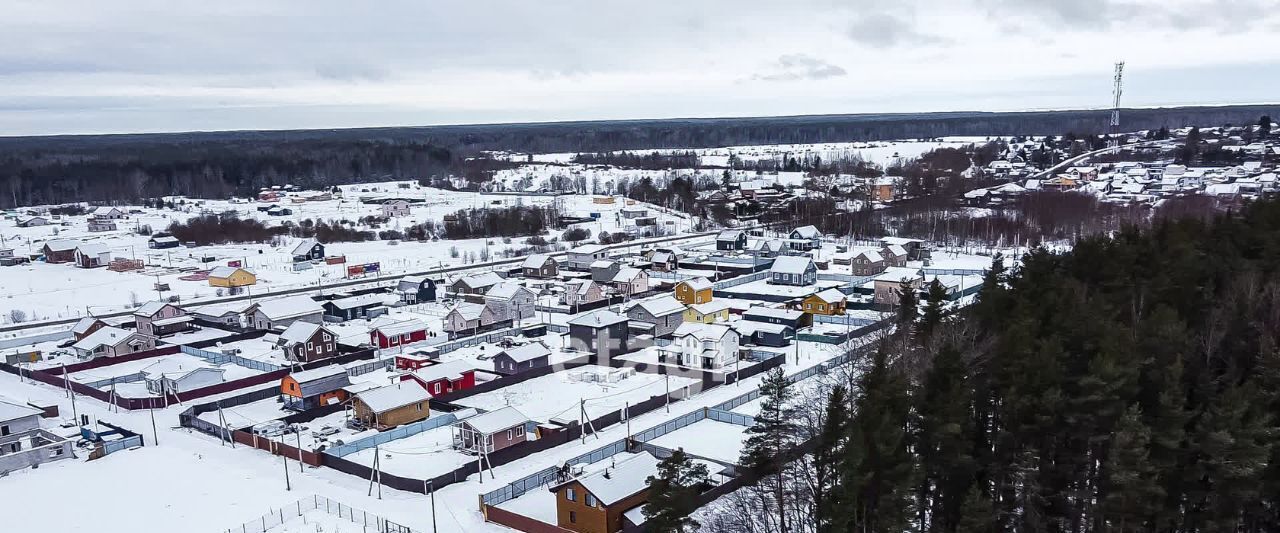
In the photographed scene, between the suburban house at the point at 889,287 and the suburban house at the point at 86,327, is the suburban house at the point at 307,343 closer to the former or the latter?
the suburban house at the point at 86,327

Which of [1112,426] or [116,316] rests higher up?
[1112,426]

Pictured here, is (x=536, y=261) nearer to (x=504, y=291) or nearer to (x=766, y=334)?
(x=504, y=291)

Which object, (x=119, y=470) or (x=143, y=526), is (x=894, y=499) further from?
(x=119, y=470)

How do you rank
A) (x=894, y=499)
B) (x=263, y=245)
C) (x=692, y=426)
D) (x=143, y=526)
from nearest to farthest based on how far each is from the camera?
(x=894, y=499), (x=143, y=526), (x=692, y=426), (x=263, y=245)

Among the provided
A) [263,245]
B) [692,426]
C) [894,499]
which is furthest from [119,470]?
[263,245]

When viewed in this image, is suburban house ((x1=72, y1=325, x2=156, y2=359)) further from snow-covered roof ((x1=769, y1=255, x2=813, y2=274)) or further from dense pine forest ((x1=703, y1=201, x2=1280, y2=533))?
snow-covered roof ((x1=769, y1=255, x2=813, y2=274))

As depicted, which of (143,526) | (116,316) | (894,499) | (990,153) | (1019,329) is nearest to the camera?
(894,499)

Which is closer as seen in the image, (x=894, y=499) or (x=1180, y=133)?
(x=894, y=499)

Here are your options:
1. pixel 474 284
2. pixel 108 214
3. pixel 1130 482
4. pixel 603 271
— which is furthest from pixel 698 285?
pixel 108 214
